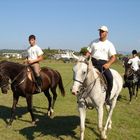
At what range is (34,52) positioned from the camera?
10.2 meters

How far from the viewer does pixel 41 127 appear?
971 centimetres

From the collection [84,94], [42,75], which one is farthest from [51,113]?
[84,94]

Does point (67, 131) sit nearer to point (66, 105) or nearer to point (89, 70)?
point (89, 70)

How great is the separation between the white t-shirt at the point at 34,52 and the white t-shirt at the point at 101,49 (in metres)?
2.69

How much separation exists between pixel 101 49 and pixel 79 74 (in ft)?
4.93

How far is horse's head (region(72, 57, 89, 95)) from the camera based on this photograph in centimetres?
657

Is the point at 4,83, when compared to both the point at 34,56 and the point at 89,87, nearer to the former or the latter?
the point at 34,56

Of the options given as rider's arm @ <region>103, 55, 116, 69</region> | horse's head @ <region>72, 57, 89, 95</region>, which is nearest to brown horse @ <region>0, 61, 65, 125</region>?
rider's arm @ <region>103, 55, 116, 69</region>

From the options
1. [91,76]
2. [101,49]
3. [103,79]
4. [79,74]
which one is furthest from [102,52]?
[79,74]

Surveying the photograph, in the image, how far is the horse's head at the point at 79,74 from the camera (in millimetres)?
6572

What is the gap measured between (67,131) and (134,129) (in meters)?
2.23

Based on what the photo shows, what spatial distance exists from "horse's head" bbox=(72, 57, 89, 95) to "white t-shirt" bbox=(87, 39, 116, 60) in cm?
117

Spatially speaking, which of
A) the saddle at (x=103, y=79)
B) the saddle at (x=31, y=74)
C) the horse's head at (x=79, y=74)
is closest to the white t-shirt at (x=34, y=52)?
the saddle at (x=31, y=74)

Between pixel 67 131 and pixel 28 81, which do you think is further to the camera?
pixel 28 81
